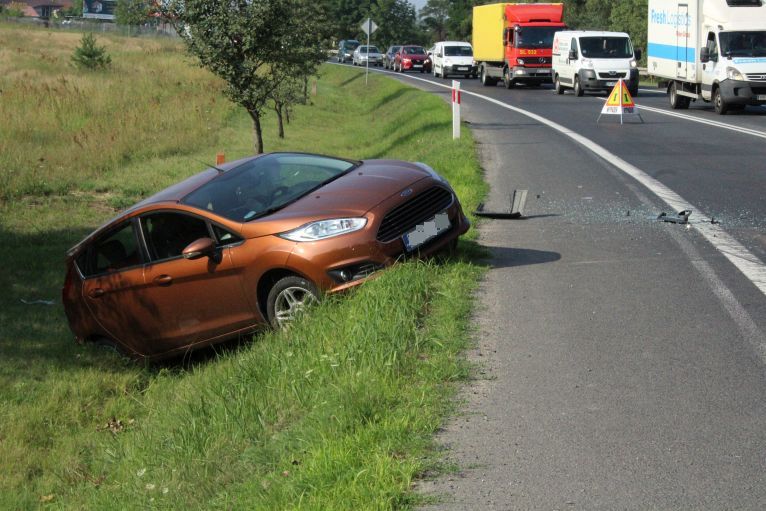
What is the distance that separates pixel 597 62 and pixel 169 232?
28.3 m

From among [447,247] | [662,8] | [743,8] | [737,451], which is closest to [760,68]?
[743,8]

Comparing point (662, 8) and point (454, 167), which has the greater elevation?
point (662, 8)

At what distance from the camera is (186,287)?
8.71 metres

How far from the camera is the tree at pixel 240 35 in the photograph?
2109 centimetres

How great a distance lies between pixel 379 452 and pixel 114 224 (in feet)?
17.0

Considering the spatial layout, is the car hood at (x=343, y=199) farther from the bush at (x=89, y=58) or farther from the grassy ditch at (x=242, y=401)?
the bush at (x=89, y=58)

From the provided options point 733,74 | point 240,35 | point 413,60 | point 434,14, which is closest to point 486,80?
point 413,60

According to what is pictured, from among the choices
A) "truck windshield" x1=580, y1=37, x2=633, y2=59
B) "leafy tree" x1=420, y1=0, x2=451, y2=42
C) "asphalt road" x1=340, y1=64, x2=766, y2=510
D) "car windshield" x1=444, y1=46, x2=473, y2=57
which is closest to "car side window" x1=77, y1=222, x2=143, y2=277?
"asphalt road" x1=340, y1=64, x2=766, y2=510

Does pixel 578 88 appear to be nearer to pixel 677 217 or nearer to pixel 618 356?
pixel 677 217

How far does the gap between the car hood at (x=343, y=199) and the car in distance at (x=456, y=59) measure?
45.5 m

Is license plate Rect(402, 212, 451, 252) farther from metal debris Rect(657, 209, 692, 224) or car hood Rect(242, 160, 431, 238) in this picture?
metal debris Rect(657, 209, 692, 224)

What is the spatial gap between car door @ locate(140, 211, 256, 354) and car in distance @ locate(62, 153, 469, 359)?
0.04 feet

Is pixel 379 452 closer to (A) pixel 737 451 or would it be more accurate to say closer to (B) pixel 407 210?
(A) pixel 737 451

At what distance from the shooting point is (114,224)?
9320mm
